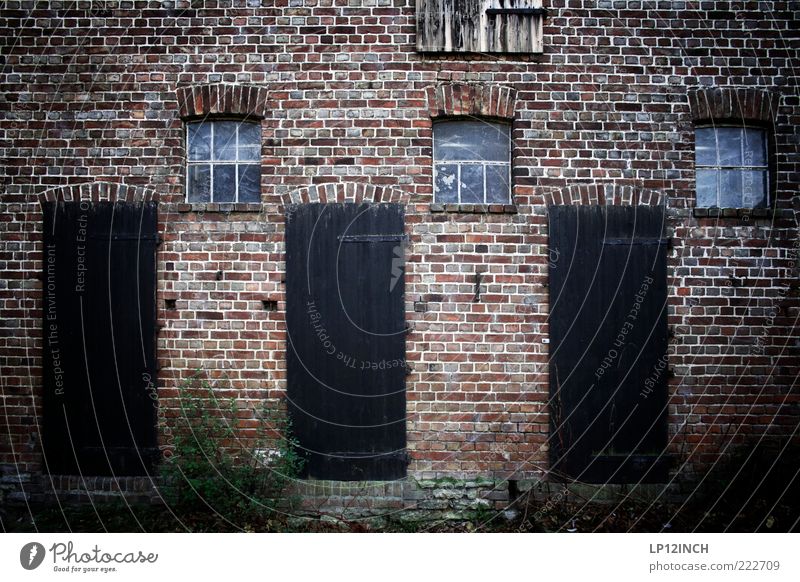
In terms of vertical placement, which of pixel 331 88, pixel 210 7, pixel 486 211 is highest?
pixel 210 7

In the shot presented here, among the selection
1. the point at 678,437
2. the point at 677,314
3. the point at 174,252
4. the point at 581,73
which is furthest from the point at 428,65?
the point at 678,437

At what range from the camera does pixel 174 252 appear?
531 centimetres

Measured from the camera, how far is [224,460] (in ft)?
16.5

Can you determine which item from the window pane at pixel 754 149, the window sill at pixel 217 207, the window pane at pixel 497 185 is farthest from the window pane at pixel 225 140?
the window pane at pixel 754 149

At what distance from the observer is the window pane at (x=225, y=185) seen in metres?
5.46

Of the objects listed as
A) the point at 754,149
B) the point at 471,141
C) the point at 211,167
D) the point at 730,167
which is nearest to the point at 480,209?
the point at 471,141

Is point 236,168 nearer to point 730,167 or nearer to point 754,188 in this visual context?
point 730,167

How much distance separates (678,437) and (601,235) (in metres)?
2.04

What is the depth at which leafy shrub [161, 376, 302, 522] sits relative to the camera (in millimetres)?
4938

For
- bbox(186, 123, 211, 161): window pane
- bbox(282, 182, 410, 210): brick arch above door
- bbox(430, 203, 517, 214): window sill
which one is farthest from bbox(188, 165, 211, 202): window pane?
bbox(430, 203, 517, 214): window sill

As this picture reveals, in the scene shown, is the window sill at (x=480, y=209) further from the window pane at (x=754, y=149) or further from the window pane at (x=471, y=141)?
the window pane at (x=754, y=149)

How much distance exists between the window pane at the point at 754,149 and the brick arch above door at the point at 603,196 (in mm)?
978

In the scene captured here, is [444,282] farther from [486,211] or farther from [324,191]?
[324,191]

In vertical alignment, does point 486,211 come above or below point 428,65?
below
